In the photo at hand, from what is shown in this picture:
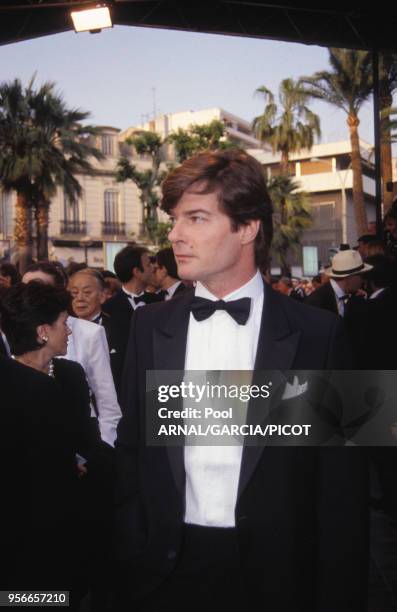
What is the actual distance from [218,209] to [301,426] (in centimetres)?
71

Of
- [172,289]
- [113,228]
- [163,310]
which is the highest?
[113,228]

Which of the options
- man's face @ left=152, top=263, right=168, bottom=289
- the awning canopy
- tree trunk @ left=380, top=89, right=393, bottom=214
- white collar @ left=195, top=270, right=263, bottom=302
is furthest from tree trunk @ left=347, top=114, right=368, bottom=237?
white collar @ left=195, top=270, right=263, bottom=302

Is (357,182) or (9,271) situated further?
(357,182)

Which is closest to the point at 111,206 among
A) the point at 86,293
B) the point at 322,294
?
the point at 322,294

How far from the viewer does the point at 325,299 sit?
7770 millimetres

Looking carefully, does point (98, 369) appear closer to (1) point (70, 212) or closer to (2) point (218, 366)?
(2) point (218, 366)

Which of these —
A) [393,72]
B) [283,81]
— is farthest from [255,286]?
[283,81]

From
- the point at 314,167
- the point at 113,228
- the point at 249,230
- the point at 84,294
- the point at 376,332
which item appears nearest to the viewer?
the point at 249,230

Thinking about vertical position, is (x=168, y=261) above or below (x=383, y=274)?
above

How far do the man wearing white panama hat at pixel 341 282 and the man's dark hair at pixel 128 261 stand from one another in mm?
1992

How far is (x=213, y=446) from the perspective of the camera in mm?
2223

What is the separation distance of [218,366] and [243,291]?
0.89ft

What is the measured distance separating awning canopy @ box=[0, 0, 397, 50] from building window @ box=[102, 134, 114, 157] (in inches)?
1756

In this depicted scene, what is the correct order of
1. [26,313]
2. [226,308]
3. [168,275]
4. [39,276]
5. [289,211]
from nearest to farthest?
[226,308] < [26,313] < [39,276] < [168,275] < [289,211]
